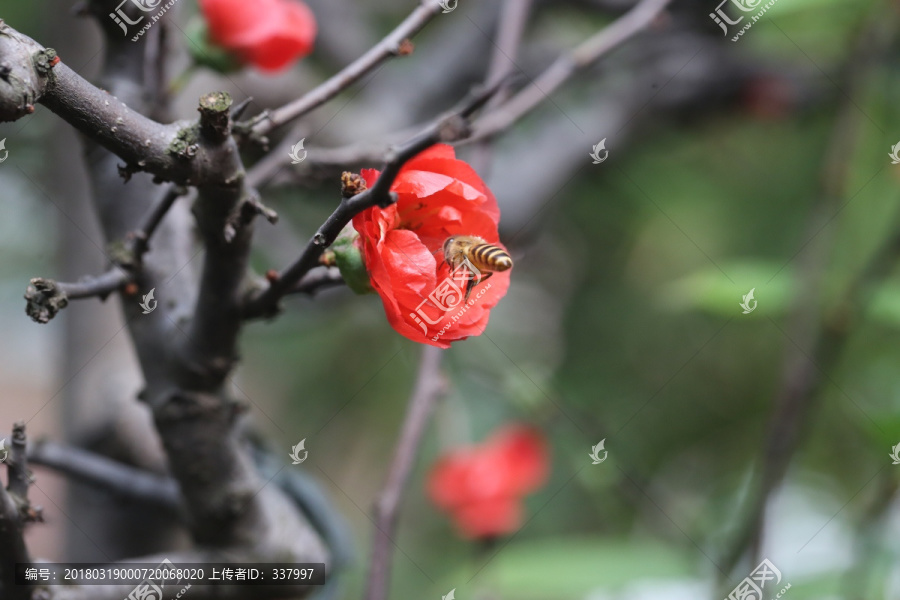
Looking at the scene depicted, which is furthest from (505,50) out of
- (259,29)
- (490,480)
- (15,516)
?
(490,480)

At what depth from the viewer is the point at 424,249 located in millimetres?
451

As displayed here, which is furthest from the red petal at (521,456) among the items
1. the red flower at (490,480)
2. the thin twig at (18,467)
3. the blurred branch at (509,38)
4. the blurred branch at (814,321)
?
the thin twig at (18,467)

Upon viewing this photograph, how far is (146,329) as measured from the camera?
0.69 m

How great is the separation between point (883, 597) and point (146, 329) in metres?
1.25

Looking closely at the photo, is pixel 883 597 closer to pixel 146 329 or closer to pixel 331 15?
pixel 146 329

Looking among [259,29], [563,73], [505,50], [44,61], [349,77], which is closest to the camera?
[44,61]

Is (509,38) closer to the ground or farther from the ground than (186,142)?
farther from the ground

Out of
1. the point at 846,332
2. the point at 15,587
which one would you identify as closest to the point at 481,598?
the point at 846,332

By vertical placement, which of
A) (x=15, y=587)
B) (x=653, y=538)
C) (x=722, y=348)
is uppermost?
(x=722, y=348)

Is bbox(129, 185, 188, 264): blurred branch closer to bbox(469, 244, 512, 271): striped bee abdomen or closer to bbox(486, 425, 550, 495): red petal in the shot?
bbox(469, 244, 512, 271): striped bee abdomen

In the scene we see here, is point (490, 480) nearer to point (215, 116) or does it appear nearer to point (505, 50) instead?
point (505, 50)

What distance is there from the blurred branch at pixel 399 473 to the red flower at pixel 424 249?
46cm

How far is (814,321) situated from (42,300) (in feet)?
3.31

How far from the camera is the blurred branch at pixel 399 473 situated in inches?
32.2
